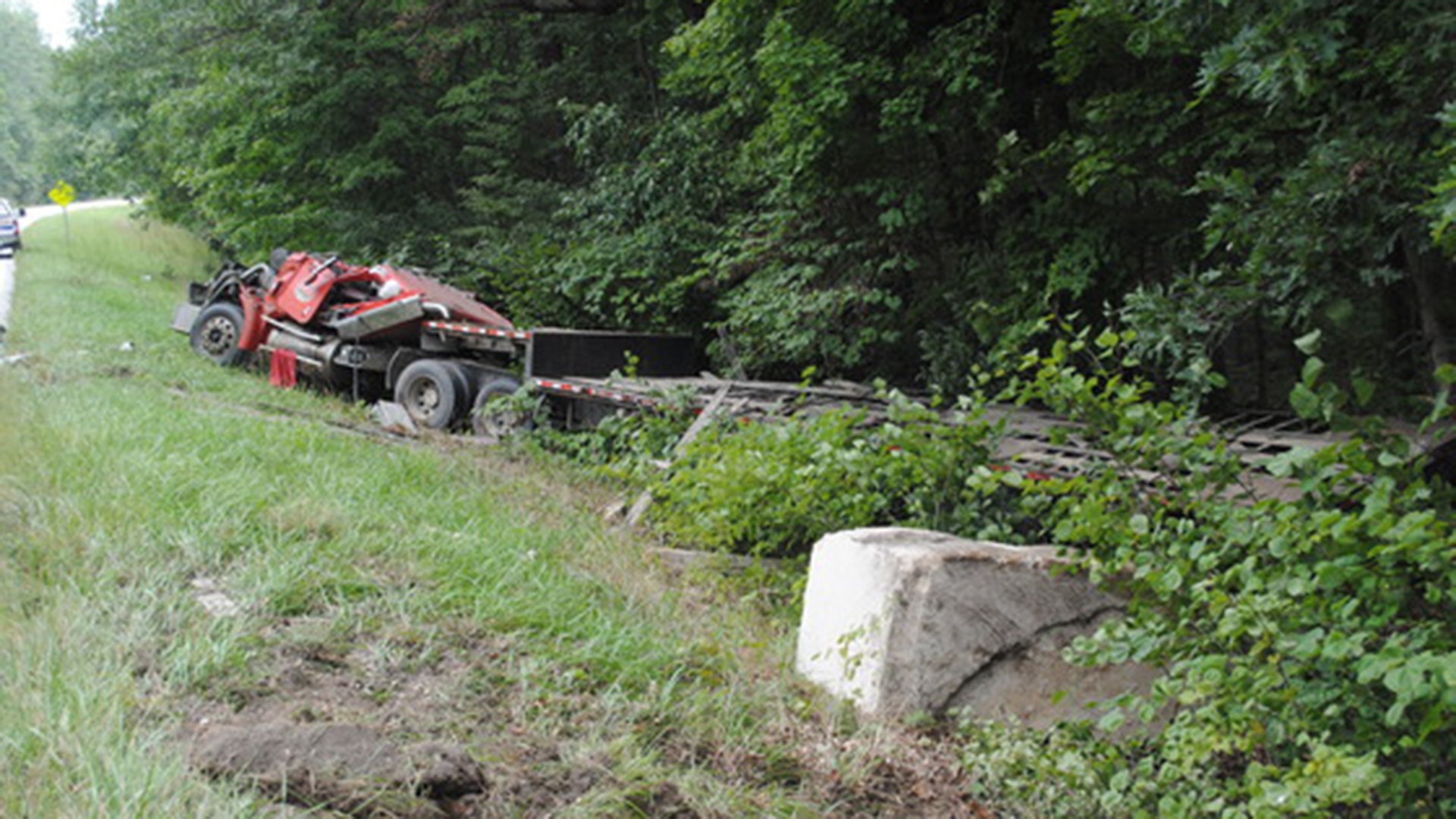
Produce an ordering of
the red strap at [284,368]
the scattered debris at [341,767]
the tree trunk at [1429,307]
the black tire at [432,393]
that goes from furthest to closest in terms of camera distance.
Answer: the red strap at [284,368] < the black tire at [432,393] < the tree trunk at [1429,307] < the scattered debris at [341,767]

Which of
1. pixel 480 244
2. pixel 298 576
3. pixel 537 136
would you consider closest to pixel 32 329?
pixel 480 244

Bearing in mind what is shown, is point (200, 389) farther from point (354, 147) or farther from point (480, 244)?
point (354, 147)

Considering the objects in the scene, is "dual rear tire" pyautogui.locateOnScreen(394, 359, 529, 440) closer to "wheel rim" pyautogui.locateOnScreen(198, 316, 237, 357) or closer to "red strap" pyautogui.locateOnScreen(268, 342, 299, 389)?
"red strap" pyautogui.locateOnScreen(268, 342, 299, 389)

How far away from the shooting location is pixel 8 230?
1115 inches

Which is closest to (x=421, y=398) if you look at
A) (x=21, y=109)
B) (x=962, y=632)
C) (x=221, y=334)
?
(x=221, y=334)

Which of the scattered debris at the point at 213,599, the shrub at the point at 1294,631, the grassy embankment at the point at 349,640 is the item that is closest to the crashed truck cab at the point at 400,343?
the grassy embankment at the point at 349,640

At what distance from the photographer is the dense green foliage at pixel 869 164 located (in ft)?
18.6

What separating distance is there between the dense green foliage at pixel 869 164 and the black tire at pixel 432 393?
201 cm

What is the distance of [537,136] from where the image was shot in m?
17.2

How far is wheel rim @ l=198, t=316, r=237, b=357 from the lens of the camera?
1415cm

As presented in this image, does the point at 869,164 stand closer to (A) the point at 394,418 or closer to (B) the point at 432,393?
(B) the point at 432,393

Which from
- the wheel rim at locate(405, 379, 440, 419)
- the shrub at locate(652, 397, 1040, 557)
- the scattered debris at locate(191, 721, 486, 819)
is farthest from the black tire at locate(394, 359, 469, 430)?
the scattered debris at locate(191, 721, 486, 819)

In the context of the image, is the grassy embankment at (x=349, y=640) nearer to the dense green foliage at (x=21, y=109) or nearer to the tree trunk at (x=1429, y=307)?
the tree trunk at (x=1429, y=307)

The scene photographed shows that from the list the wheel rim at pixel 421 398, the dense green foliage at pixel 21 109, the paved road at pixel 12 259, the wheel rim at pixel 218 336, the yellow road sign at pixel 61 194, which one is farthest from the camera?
the dense green foliage at pixel 21 109
